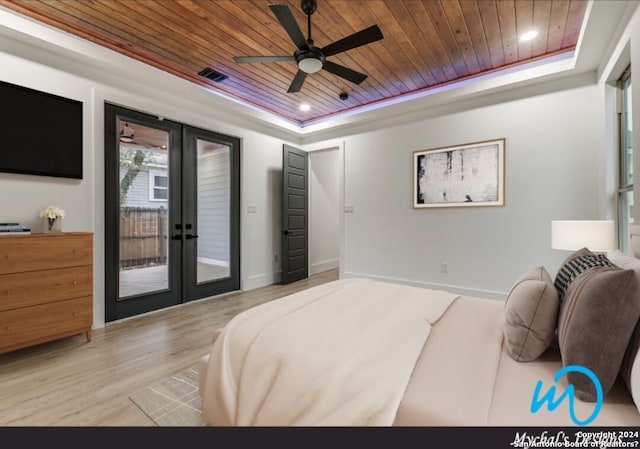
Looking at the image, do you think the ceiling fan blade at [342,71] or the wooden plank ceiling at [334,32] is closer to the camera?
the wooden plank ceiling at [334,32]

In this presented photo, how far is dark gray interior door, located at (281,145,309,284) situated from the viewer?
16.0ft

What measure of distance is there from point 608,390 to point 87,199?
12.7 feet

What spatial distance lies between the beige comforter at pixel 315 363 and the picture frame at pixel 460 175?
2.52 meters

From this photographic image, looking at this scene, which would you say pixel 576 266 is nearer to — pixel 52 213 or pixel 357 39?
pixel 357 39

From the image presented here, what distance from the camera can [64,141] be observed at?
8.79ft

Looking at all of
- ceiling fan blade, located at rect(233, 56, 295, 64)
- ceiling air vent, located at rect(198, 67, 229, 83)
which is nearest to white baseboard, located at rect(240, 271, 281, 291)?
ceiling air vent, located at rect(198, 67, 229, 83)

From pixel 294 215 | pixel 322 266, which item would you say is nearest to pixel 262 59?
pixel 294 215

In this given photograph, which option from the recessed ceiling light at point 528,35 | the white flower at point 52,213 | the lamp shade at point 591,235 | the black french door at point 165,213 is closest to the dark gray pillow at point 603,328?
the lamp shade at point 591,235

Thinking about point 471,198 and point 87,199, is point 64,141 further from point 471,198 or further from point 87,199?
point 471,198

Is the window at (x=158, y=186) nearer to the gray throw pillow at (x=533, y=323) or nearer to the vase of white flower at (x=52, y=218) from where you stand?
the vase of white flower at (x=52, y=218)

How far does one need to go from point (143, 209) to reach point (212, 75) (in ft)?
5.88

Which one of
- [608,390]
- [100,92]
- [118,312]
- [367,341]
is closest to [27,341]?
[118,312]

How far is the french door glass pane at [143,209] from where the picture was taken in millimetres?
3213

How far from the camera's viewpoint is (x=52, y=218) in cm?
250
